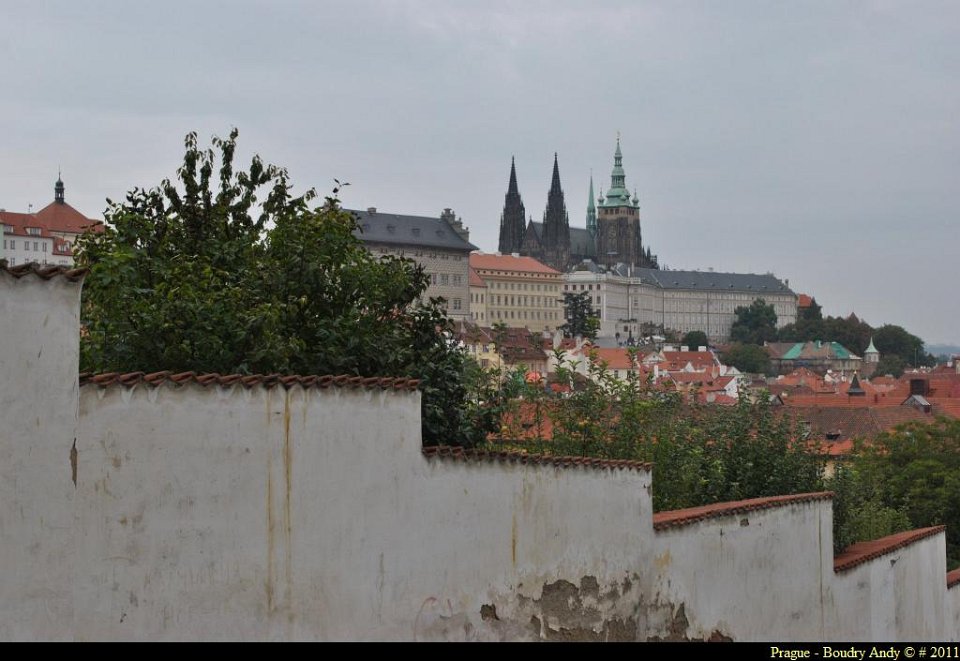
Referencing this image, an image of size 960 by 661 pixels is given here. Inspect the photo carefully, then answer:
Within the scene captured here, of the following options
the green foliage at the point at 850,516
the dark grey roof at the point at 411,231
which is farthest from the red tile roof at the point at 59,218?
the green foliage at the point at 850,516

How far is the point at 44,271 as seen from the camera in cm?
770

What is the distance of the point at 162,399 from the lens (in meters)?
8.38

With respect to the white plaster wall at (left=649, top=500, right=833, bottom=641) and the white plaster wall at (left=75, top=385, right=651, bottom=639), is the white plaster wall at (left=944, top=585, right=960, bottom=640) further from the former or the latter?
the white plaster wall at (left=75, top=385, right=651, bottom=639)

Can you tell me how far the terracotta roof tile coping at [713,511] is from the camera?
12906mm

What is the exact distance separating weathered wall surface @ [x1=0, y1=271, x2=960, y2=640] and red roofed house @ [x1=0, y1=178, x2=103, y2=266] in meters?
109

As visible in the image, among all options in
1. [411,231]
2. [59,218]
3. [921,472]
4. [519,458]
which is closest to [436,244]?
[411,231]

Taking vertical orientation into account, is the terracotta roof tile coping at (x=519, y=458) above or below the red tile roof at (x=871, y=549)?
above

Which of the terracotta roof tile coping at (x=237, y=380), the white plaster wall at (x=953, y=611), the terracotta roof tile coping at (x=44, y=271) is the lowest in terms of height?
the white plaster wall at (x=953, y=611)

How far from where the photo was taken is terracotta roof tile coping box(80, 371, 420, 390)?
8156 millimetres

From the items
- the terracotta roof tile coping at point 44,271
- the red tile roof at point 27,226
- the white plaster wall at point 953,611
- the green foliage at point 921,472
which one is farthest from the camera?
the red tile roof at point 27,226

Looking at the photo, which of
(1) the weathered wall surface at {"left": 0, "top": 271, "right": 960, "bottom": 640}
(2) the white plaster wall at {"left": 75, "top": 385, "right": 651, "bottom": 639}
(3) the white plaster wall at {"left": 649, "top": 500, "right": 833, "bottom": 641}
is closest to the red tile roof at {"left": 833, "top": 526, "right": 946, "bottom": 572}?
(3) the white plaster wall at {"left": 649, "top": 500, "right": 833, "bottom": 641}

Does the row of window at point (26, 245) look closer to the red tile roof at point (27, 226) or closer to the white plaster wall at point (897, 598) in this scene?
the red tile roof at point (27, 226)

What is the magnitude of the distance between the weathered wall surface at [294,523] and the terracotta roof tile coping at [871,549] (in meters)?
3.22
